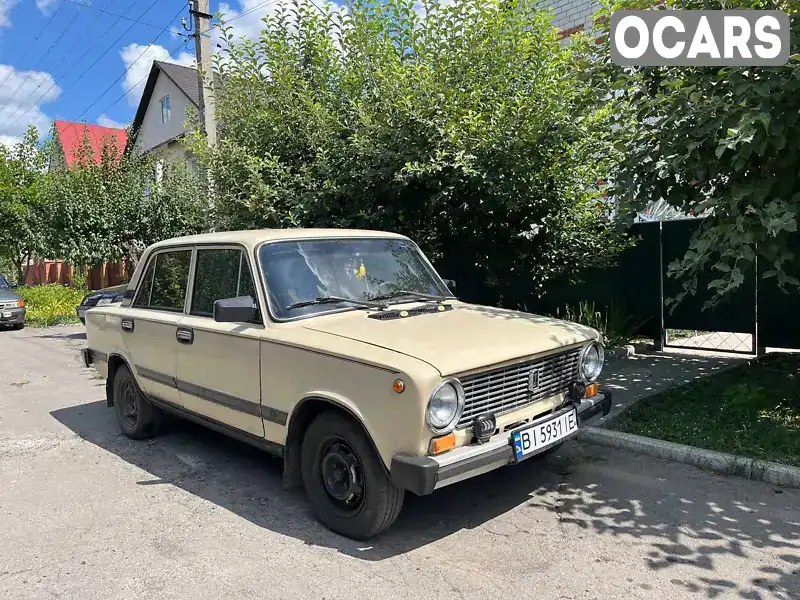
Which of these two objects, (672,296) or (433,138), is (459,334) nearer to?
(433,138)

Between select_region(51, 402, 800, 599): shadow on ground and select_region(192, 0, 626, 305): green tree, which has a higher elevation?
select_region(192, 0, 626, 305): green tree

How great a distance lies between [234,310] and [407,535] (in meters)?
1.78

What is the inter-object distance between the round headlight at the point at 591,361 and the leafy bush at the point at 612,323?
4551 mm

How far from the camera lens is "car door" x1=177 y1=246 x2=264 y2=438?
428cm

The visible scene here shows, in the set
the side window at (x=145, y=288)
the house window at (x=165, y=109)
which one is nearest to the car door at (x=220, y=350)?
the side window at (x=145, y=288)

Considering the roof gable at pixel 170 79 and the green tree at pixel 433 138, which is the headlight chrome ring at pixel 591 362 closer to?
the green tree at pixel 433 138

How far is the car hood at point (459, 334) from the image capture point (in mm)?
3506

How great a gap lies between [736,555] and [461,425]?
168cm

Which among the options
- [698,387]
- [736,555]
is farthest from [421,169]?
[736,555]

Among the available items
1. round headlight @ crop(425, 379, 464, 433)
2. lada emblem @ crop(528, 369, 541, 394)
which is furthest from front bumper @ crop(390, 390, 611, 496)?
lada emblem @ crop(528, 369, 541, 394)

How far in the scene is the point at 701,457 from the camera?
15.6ft

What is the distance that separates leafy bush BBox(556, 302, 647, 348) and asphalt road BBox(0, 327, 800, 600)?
3.92 metres

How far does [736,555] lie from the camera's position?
350 centimetres

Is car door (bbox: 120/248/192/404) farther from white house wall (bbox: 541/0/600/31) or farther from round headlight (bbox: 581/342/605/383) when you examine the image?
white house wall (bbox: 541/0/600/31)
